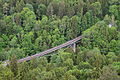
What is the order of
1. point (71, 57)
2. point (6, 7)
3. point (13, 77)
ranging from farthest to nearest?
point (6, 7), point (71, 57), point (13, 77)

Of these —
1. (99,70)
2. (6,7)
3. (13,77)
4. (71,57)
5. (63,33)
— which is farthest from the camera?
(6,7)

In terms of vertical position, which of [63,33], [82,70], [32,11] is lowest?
[82,70]

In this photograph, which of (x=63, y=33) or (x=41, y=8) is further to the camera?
(x=41, y=8)

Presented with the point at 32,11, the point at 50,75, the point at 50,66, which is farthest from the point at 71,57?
the point at 32,11

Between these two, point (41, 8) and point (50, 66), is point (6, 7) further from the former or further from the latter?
point (50, 66)

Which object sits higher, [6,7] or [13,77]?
[6,7]

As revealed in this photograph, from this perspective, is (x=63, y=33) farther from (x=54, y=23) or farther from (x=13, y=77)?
(x=13, y=77)
